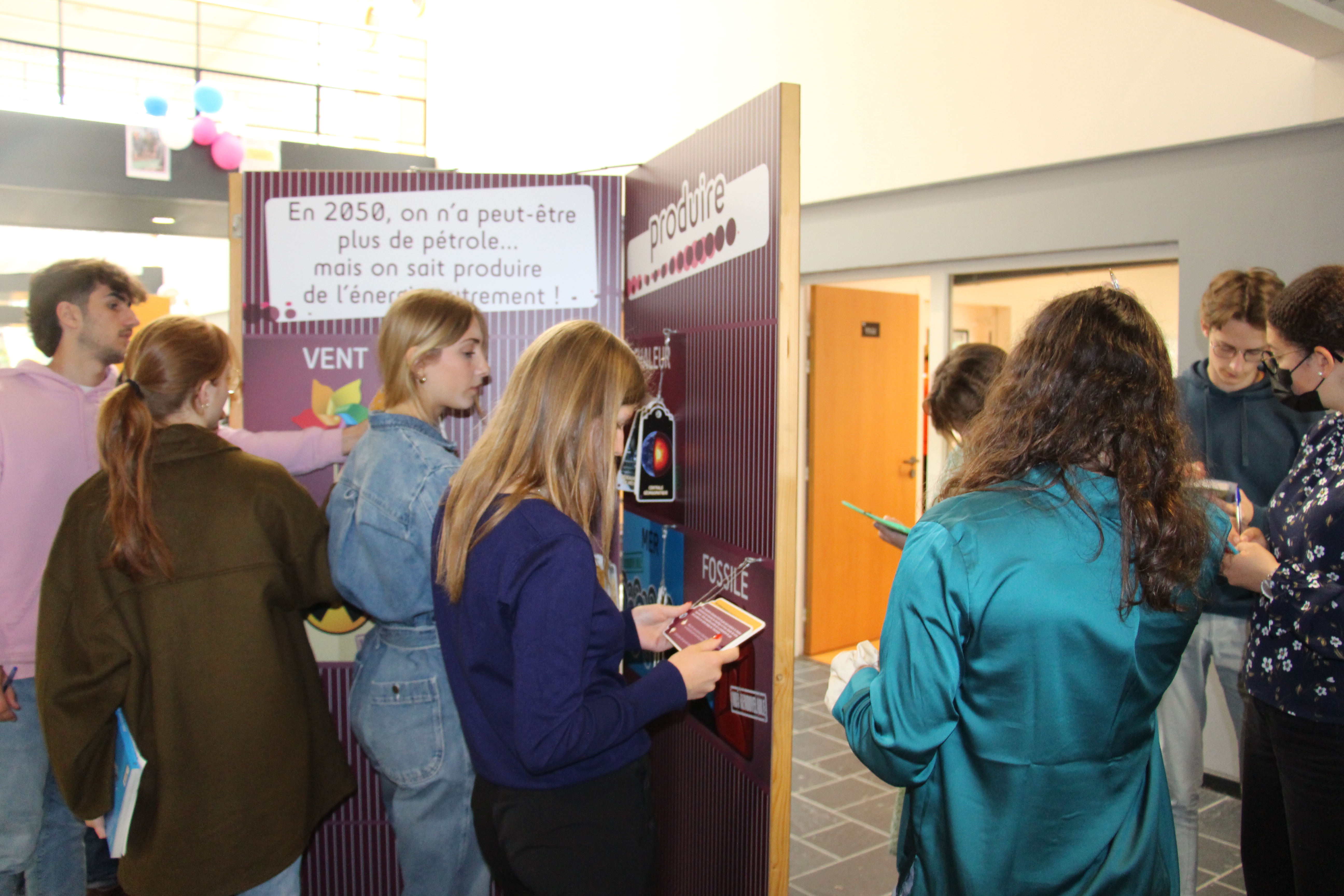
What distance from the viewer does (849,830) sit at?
3229 millimetres

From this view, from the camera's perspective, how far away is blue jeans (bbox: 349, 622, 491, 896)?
5.97 ft

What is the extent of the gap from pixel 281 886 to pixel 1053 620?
169 cm

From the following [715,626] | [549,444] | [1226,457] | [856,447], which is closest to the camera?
[549,444]

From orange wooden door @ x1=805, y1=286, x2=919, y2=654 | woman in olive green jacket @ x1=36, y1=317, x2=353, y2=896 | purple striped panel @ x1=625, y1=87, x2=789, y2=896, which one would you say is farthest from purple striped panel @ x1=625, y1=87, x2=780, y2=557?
orange wooden door @ x1=805, y1=286, x2=919, y2=654

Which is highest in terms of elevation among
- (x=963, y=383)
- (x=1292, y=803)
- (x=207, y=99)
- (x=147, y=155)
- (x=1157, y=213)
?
(x=207, y=99)

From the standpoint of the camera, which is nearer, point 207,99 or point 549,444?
point 549,444

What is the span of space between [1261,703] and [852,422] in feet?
11.4

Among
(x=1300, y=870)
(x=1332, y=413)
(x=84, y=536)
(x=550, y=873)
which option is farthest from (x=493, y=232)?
(x=1300, y=870)

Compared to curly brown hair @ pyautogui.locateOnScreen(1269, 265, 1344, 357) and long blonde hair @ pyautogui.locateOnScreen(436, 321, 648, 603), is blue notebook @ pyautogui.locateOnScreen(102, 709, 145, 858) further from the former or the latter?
curly brown hair @ pyautogui.locateOnScreen(1269, 265, 1344, 357)

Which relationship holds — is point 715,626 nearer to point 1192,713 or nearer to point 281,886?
point 281,886

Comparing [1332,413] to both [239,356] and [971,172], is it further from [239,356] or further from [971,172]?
[239,356]

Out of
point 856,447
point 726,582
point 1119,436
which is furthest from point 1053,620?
point 856,447

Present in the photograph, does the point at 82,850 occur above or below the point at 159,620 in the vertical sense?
below

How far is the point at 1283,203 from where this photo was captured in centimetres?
312
